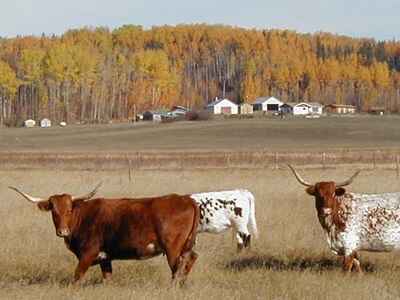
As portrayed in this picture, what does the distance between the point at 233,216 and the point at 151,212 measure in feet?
12.9

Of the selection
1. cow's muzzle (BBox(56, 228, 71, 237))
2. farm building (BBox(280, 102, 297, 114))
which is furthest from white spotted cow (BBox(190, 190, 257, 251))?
farm building (BBox(280, 102, 297, 114))

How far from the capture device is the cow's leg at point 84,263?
35.7ft

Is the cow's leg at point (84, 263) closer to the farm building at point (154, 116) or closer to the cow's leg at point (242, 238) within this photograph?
the cow's leg at point (242, 238)

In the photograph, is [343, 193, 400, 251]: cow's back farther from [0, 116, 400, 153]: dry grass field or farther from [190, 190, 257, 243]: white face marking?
[0, 116, 400, 153]: dry grass field

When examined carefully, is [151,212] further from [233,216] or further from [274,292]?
[233,216]

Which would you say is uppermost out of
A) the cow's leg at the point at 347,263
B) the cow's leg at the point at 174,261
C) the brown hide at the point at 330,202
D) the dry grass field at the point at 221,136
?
the brown hide at the point at 330,202

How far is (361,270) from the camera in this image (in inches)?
461

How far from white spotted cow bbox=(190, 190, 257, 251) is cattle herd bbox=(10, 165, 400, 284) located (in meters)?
2.61

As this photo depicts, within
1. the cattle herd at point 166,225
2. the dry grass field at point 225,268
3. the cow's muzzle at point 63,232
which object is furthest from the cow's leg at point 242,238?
the cow's muzzle at point 63,232

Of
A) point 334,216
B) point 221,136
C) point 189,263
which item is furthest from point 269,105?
point 189,263

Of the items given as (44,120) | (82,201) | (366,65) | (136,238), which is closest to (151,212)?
(136,238)

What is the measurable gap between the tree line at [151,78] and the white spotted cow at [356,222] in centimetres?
12070

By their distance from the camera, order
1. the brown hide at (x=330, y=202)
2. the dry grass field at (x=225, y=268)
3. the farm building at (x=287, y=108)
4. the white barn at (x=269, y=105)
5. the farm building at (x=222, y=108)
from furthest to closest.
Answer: the white barn at (x=269, y=105), the farm building at (x=222, y=108), the farm building at (x=287, y=108), the brown hide at (x=330, y=202), the dry grass field at (x=225, y=268)

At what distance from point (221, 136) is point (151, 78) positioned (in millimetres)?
71938
